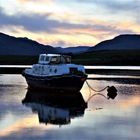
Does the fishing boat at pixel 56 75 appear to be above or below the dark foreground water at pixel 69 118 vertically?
above

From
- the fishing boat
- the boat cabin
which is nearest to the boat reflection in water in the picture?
the fishing boat

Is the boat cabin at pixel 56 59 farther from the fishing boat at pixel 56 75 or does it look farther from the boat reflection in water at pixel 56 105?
the boat reflection in water at pixel 56 105

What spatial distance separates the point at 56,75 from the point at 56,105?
11139mm

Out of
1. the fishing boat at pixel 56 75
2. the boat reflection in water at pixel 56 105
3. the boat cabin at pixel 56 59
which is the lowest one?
the boat reflection in water at pixel 56 105

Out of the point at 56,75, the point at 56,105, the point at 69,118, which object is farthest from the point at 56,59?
the point at 69,118

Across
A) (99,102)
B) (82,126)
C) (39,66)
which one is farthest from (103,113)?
(39,66)

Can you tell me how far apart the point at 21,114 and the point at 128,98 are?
15.1 metres

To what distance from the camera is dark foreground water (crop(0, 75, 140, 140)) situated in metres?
25.5

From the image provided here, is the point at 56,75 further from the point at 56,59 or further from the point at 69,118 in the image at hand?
the point at 69,118

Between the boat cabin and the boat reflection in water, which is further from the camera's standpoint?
the boat cabin

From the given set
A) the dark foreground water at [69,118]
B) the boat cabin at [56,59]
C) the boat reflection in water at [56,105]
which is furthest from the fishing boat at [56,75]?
the dark foreground water at [69,118]

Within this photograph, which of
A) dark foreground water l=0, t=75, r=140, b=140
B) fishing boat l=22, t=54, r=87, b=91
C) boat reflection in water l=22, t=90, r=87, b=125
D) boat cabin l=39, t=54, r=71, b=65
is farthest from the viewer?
boat cabin l=39, t=54, r=71, b=65

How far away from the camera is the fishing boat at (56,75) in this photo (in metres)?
50.8

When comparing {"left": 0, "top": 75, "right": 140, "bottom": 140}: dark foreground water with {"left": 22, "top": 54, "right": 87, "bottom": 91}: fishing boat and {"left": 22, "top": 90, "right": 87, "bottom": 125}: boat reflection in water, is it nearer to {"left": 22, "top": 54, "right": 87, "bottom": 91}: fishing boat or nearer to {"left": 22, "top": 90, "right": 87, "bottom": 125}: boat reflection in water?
{"left": 22, "top": 90, "right": 87, "bottom": 125}: boat reflection in water
